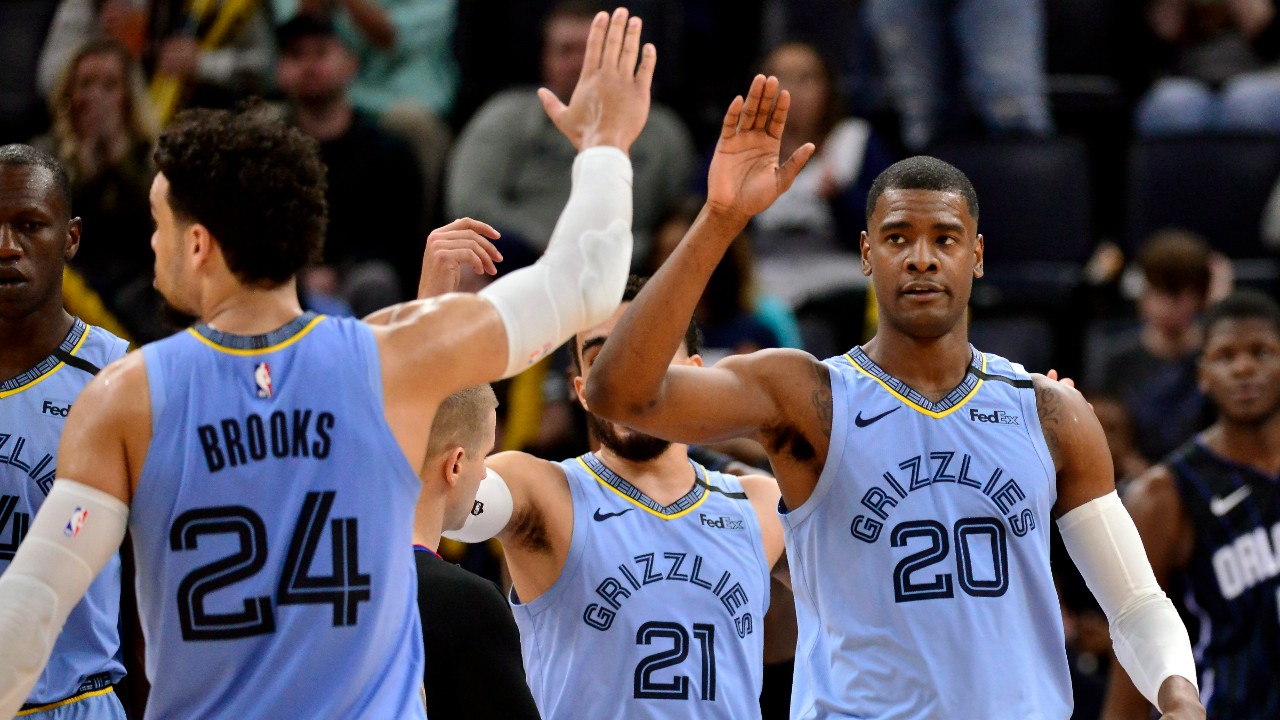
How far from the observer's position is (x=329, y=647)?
316 centimetres

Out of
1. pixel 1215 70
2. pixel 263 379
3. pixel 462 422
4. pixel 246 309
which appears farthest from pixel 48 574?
pixel 1215 70

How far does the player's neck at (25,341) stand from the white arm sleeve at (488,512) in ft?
4.19

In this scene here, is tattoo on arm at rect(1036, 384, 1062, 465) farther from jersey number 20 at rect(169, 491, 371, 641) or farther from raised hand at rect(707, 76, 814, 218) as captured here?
jersey number 20 at rect(169, 491, 371, 641)

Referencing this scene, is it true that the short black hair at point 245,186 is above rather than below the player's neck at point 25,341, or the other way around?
above

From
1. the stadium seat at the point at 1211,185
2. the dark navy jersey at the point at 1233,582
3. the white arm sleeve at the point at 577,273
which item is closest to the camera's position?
the white arm sleeve at the point at 577,273

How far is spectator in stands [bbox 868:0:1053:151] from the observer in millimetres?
10094

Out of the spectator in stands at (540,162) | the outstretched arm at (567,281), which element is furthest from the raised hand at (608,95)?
the spectator in stands at (540,162)

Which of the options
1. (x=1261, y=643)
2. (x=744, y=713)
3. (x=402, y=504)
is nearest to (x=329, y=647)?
(x=402, y=504)

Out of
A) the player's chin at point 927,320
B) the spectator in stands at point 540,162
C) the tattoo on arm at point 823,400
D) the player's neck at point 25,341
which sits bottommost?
the player's neck at point 25,341

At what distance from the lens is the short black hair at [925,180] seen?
4.42m

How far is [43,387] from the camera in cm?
459

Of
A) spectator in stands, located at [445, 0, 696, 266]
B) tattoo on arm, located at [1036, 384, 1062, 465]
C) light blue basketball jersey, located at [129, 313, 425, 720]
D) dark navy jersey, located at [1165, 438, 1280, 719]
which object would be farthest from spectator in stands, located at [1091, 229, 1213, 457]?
light blue basketball jersey, located at [129, 313, 425, 720]

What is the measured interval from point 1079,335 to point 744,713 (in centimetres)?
567

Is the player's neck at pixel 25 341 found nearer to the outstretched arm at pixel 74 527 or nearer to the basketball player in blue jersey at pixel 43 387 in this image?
the basketball player in blue jersey at pixel 43 387
